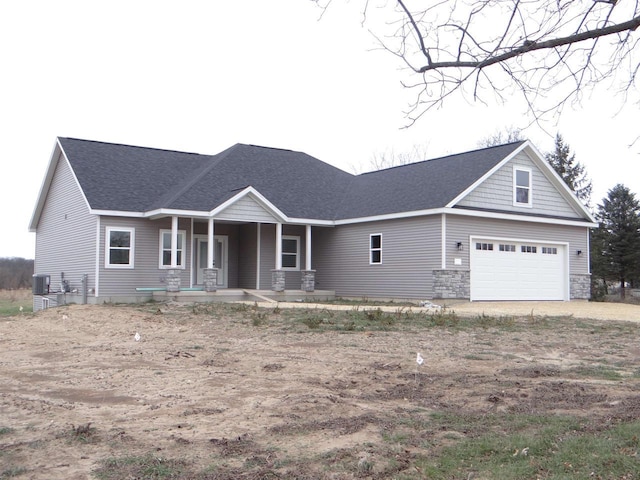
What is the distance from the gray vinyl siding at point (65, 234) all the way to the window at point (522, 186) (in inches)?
566

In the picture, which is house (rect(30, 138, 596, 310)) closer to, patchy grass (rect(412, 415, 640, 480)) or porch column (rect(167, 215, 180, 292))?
porch column (rect(167, 215, 180, 292))

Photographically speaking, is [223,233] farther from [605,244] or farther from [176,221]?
[605,244]

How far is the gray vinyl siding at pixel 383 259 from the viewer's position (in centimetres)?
2048

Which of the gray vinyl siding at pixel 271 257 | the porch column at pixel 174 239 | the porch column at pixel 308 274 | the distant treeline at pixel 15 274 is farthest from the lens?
the distant treeline at pixel 15 274

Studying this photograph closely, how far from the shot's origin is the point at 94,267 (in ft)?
65.8

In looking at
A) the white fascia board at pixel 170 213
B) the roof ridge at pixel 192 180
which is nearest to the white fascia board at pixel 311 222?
the white fascia board at pixel 170 213

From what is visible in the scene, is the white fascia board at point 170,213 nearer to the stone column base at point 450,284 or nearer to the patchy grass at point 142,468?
the stone column base at point 450,284

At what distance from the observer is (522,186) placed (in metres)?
22.4

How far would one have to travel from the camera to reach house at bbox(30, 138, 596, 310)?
2030 cm

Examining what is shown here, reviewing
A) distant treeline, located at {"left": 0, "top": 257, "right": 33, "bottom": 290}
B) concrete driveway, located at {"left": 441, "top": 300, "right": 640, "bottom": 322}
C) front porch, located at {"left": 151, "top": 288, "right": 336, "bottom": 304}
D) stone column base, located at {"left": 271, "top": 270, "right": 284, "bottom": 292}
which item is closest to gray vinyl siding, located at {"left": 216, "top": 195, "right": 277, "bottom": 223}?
stone column base, located at {"left": 271, "top": 270, "right": 284, "bottom": 292}

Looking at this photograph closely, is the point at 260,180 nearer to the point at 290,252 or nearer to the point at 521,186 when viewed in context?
the point at 290,252

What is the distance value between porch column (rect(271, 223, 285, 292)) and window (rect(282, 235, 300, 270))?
1806mm

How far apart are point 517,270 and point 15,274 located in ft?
129

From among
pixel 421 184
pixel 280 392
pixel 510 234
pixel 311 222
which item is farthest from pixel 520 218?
pixel 280 392
